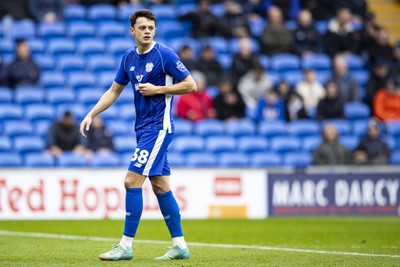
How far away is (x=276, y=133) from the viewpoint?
738 inches

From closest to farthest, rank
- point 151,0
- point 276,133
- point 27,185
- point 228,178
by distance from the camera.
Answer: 1. point 27,185
2. point 228,178
3. point 276,133
4. point 151,0

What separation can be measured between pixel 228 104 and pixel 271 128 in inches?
43.6

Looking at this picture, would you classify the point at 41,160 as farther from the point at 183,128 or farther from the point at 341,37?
the point at 341,37

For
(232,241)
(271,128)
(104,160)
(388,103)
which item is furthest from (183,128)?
(232,241)

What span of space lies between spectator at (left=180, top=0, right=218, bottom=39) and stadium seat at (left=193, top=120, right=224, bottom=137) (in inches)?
114

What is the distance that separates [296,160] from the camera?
18.2m

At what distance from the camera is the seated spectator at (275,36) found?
66.9 ft

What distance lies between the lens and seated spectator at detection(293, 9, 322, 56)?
20812mm

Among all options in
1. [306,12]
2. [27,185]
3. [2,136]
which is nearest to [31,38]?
[2,136]

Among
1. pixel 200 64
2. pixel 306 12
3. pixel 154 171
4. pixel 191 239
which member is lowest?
pixel 191 239

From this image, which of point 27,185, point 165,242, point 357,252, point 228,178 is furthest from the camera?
point 228,178

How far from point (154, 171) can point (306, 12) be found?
45.4 ft

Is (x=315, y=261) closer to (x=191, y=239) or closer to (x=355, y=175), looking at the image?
(x=191, y=239)

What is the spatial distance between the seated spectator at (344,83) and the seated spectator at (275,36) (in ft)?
4.64
